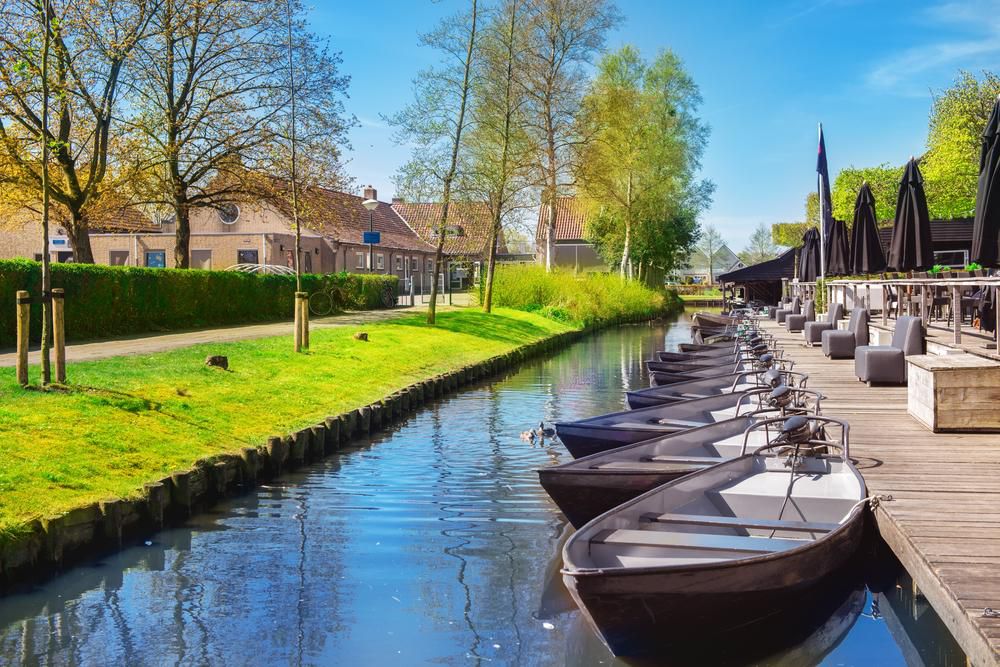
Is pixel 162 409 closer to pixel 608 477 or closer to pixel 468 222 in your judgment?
pixel 608 477

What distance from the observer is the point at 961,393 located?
364 inches

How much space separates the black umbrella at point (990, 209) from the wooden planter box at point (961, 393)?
1930 mm

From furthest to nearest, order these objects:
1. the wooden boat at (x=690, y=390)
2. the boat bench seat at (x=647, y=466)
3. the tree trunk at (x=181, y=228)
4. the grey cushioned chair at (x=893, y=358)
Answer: the tree trunk at (x=181, y=228) < the grey cushioned chair at (x=893, y=358) < the wooden boat at (x=690, y=390) < the boat bench seat at (x=647, y=466)

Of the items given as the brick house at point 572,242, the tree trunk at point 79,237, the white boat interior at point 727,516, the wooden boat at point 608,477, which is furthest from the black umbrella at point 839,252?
the brick house at point 572,242

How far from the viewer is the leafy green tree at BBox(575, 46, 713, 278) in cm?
4869

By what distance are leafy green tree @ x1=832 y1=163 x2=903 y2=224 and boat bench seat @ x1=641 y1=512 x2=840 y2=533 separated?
55625 mm

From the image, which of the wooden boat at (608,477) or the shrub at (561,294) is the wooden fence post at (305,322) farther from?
the shrub at (561,294)

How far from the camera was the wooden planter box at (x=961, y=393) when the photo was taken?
29.5 feet

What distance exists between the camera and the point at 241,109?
2933 cm

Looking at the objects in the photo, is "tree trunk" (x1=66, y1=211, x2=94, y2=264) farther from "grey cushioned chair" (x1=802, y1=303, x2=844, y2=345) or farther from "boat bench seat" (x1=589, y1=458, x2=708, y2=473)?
"boat bench seat" (x1=589, y1=458, x2=708, y2=473)

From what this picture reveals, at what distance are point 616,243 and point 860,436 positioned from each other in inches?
1903

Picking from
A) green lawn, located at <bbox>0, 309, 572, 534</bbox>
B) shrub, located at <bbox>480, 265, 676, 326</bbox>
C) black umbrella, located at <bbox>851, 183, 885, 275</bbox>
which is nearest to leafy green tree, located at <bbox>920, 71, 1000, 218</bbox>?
shrub, located at <bbox>480, 265, 676, 326</bbox>

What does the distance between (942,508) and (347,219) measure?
42889 mm

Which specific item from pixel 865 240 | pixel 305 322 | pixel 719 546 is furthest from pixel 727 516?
pixel 865 240
